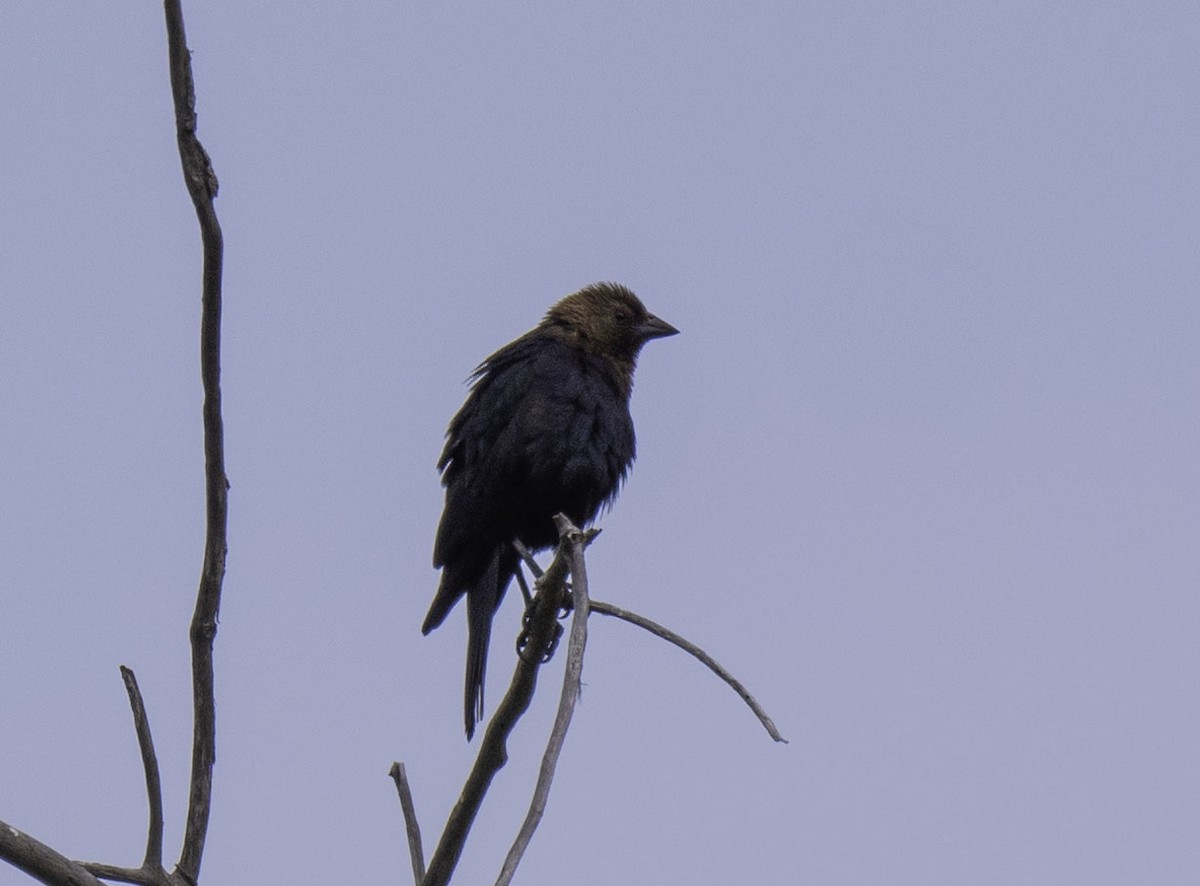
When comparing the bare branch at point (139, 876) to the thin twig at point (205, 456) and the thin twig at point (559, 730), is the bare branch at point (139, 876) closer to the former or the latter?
the thin twig at point (205, 456)

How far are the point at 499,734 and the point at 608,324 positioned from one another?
→ 3517 millimetres

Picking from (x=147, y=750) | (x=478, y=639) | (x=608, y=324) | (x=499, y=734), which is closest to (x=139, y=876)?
(x=147, y=750)

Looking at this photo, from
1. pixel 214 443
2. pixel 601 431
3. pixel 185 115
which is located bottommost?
pixel 214 443

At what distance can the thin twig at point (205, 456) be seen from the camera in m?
2.58

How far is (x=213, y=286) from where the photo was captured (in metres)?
2.76

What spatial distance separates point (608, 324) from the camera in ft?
21.8

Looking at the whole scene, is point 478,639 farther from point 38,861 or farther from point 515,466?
point 38,861

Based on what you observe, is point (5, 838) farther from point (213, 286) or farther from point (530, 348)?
point (530, 348)

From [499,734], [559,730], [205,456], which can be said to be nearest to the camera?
[559,730]

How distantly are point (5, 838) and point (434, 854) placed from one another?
0.91 m

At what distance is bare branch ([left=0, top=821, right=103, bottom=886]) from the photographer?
262 centimetres

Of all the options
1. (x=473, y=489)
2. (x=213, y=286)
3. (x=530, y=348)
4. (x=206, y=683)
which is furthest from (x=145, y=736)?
(x=530, y=348)

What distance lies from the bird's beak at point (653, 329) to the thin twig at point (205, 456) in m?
3.82

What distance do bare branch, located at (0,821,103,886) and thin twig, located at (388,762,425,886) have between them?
0.93 m
